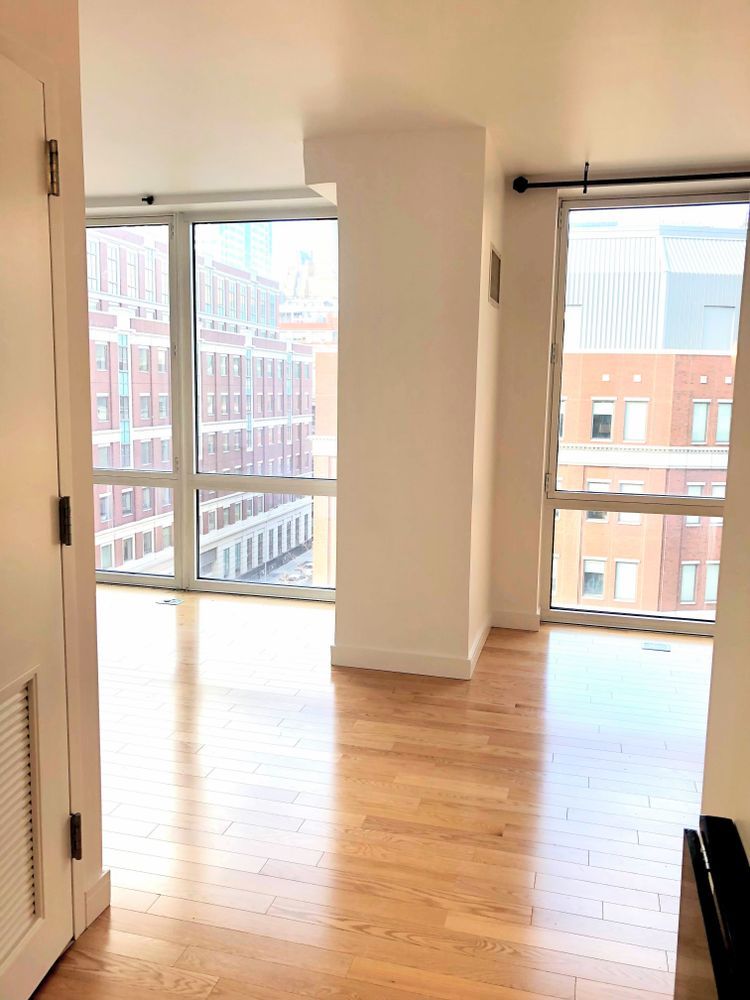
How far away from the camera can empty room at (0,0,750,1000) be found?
6.19 ft

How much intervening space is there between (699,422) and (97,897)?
4096mm

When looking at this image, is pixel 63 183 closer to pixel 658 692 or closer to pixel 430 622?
pixel 430 622

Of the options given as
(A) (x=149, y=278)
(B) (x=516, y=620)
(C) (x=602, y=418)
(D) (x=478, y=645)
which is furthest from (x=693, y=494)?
(A) (x=149, y=278)

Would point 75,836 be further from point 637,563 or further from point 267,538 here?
point 637,563

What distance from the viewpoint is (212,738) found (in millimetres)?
3375

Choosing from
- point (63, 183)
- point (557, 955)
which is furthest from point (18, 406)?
point (557, 955)

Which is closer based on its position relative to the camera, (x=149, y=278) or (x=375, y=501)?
(x=375, y=501)

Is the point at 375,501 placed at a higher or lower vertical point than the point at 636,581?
higher

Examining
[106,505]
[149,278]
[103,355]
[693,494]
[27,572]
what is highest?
[149,278]

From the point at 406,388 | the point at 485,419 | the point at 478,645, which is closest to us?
the point at 406,388

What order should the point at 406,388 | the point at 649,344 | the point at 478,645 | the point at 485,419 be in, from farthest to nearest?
the point at 649,344 < the point at 478,645 < the point at 485,419 < the point at 406,388

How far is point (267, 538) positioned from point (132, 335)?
1.78m

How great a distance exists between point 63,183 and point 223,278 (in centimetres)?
368

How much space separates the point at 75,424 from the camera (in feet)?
6.59
